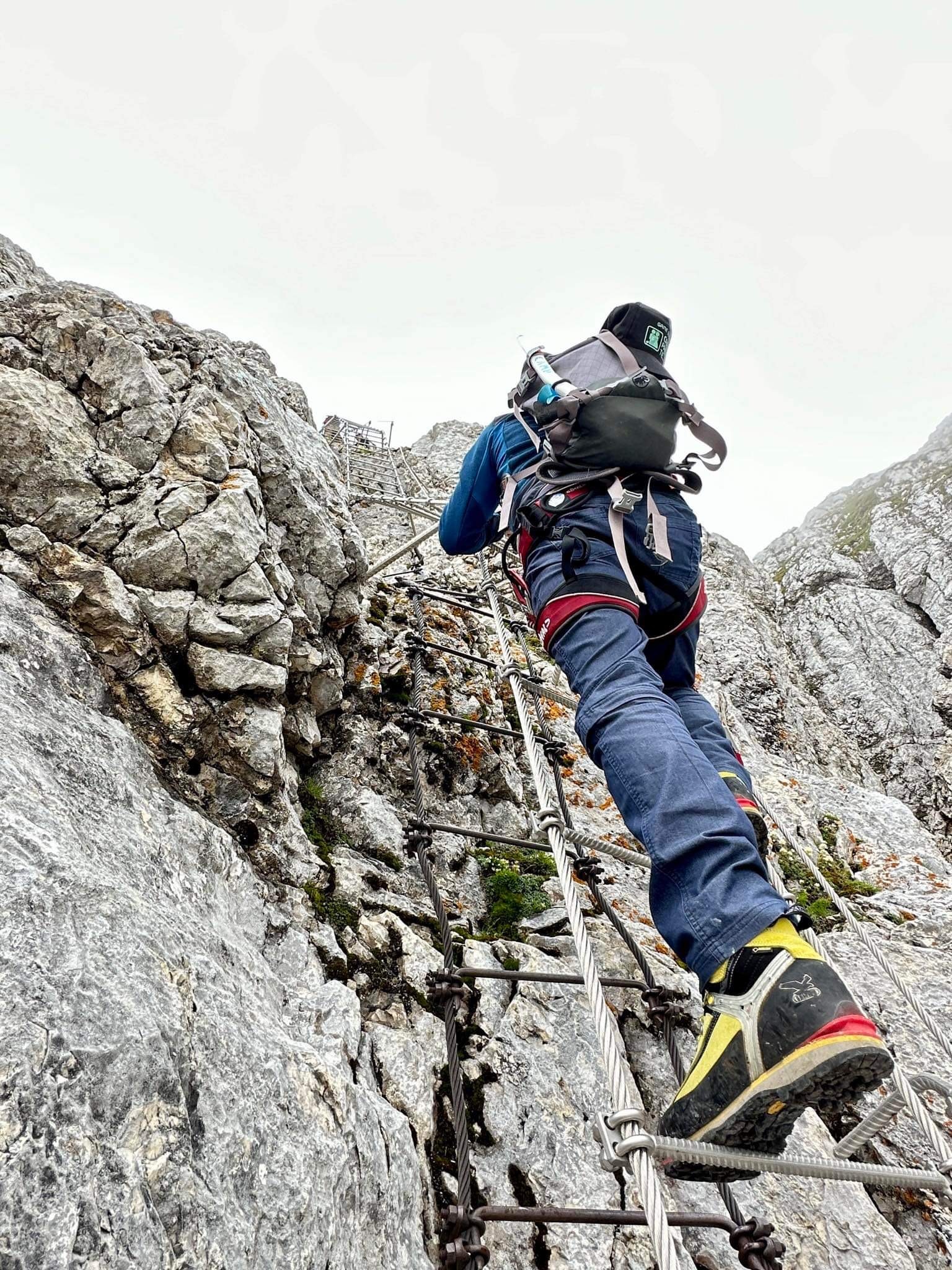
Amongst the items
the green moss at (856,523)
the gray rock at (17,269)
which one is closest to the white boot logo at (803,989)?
the gray rock at (17,269)

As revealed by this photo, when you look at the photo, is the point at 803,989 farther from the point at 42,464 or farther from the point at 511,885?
the point at 42,464

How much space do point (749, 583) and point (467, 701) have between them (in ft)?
56.7

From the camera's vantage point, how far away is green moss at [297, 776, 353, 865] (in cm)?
489

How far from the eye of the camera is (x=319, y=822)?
5.15 m

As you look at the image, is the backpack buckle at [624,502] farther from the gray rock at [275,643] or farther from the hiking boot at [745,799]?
the gray rock at [275,643]

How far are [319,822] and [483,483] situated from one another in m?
2.79

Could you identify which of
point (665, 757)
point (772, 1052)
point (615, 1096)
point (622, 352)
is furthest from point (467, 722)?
point (772, 1052)

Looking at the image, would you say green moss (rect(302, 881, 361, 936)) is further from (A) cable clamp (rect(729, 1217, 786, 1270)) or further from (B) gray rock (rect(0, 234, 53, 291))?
(B) gray rock (rect(0, 234, 53, 291))

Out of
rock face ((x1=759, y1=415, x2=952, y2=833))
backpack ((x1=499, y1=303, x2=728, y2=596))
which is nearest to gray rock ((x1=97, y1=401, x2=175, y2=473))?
backpack ((x1=499, y1=303, x2=728, y2=596))

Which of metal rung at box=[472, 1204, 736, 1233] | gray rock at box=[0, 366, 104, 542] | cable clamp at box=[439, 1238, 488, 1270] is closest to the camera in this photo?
cable clamp at box=[439, 1238, 488, 1270]

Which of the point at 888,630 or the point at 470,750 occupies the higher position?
the point at 888,630

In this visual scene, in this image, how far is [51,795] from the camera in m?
2.84

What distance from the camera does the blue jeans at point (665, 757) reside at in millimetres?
2600

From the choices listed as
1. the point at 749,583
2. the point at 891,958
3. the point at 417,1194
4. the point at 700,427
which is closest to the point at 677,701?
the point at 700,427
